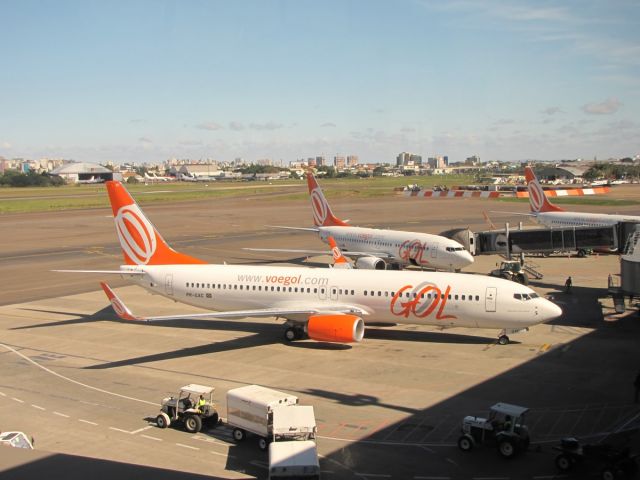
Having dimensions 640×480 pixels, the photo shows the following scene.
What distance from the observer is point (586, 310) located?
1772 inches

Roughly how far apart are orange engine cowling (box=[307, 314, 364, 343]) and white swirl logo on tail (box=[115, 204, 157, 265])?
12746 mm

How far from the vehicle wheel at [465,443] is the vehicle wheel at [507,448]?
1.04 m

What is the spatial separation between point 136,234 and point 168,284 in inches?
158

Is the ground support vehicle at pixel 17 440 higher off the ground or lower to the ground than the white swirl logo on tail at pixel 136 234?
lower

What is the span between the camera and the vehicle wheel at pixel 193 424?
80.8 ft

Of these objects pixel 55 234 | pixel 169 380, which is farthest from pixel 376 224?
pixel 169 380

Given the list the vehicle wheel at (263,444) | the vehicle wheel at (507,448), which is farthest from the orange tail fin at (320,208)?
the vehicle wheel at (507,448)

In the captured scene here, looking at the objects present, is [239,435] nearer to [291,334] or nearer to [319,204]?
[291,334]

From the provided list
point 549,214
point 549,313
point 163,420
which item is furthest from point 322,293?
point 549,214

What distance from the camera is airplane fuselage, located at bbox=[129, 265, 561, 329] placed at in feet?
115

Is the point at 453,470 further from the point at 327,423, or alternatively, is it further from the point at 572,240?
the point at 572,240

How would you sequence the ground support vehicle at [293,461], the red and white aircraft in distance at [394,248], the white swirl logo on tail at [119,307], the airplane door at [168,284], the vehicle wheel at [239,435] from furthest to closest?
1. the red and white aircraft in distance at [394,248]
2. the airplane door at [168,284]
3. the white swirl logo on tail at [119,307]
4. the vehicle wheel at [239,435]
5. the ground support vehicle at [293,461]

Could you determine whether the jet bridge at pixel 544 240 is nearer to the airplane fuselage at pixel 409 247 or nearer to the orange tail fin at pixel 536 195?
the airplane fuselage at pixel 409 247

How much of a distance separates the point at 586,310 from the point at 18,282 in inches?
1909
